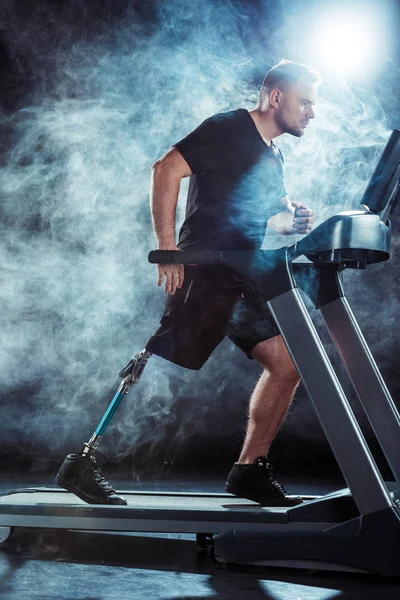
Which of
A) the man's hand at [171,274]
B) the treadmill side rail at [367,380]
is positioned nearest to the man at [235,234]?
the man's hand at [171,274]

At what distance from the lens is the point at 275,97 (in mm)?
2383

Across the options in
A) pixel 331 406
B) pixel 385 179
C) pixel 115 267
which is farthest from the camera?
pixel 115 267

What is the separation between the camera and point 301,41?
4.10 m

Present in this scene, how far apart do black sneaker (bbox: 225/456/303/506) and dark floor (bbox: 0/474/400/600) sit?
23 centimetres

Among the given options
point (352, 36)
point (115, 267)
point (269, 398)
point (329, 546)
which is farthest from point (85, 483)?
point (352, 36)

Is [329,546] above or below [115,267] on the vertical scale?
below

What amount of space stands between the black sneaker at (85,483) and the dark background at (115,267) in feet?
6.33

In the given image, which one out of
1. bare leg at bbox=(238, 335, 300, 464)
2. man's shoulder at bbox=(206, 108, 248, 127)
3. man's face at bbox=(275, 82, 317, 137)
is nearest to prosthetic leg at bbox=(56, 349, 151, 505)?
bare leg at bbox=(238, 335, 300, 464)

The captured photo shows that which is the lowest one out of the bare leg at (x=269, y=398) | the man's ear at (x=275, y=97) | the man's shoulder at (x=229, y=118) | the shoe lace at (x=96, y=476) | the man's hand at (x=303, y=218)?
the shoe lace at (x=96, y=476)

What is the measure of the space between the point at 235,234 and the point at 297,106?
0.47m

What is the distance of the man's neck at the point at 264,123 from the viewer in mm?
2424

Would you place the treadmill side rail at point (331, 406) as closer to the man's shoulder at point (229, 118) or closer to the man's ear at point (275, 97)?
the man's shoulder at point (229, 118)

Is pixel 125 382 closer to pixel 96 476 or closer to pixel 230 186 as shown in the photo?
pixel 96 476

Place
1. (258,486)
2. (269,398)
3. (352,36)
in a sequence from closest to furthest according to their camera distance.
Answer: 1. (258,486)
2. (269,398)
3. (352,36)
